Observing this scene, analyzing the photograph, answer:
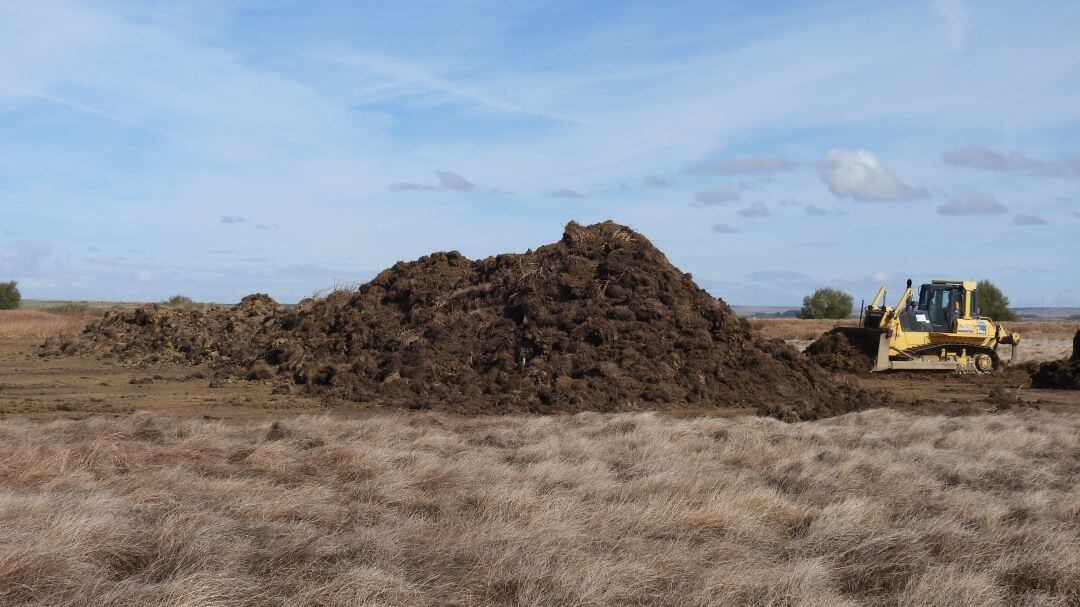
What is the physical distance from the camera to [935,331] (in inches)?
890

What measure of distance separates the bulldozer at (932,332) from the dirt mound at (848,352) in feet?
0.10

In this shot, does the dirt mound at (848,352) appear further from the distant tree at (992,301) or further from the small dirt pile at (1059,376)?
the distant tree at (992,301)

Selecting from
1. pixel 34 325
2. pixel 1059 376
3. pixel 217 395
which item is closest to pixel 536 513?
pixel 217 395

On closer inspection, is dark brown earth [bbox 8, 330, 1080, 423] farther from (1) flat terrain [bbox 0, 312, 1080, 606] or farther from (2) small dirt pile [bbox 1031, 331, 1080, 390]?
(1) flat terrain [bbox 0, 312, 1080, 606]

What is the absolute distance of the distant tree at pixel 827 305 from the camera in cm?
6550

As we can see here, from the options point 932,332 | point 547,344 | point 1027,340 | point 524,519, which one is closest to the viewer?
point 524,519

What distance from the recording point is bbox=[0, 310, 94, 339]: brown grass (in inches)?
1406

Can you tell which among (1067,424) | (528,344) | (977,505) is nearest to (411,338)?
(528,344)

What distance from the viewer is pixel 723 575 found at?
5238 mm

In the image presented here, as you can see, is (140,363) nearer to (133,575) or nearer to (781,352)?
(781,352)

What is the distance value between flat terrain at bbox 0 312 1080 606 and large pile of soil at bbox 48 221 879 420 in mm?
3614

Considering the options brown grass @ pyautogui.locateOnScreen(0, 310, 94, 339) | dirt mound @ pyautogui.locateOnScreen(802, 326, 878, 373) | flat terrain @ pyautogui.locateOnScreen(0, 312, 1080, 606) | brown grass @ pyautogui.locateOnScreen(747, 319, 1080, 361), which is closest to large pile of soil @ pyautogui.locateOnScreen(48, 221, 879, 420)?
flat terrain @ pyautogui.locateOnScreen(0, 312, 1080, 606)

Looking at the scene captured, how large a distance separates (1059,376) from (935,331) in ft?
9.47

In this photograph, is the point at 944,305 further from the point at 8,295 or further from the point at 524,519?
the point at 8,295
